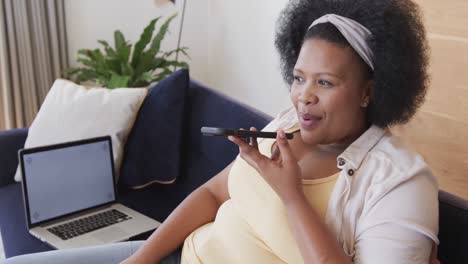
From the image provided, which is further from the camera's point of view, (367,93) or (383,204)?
(367,93)

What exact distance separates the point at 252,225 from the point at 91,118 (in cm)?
101

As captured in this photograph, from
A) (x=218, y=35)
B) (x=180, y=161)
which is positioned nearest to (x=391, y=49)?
(x=180, y=161)

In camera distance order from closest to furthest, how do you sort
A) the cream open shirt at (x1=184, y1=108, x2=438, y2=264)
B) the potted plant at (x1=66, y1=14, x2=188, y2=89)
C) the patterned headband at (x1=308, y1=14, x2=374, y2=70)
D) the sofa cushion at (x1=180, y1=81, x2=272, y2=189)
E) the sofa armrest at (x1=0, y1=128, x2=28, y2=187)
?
the cream open shirt at (x1=184, y1=108, x2=438, y2=264), the patterned headband at (x1=308, y1=14, x2=374, y2=70), the sofa cushion at (x1=180, y1=81, x2=272, y2=189), the sofa armrest at (x1=0, y1=128, x2=28, y2=187), the potted plant at (x1=66, y1=14, x2=188, y2=89)

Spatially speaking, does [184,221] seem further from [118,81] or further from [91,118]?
[118,81]

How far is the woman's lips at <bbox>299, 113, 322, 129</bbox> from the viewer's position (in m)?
1.05

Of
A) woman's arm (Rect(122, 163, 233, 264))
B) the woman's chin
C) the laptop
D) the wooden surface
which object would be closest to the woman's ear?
the woman's chin

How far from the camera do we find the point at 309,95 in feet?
3.40

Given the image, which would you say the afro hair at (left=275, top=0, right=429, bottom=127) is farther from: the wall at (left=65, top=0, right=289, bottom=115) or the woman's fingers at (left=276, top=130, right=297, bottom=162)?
the wall at (left=65, top=0, right=289, bottom=115)

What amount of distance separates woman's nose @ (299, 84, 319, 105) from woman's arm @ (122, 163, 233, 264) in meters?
0.34

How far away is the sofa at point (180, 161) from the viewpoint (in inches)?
65.5

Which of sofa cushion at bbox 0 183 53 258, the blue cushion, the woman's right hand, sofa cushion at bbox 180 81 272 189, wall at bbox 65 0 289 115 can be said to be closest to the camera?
the woman's right hand

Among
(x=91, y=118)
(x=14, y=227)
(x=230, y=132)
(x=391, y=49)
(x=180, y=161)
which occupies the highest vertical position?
(x=391, y=49)

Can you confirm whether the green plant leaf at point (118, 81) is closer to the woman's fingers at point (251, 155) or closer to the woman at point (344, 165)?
the woman at point (344, 165)

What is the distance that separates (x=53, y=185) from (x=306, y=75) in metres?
0.98
